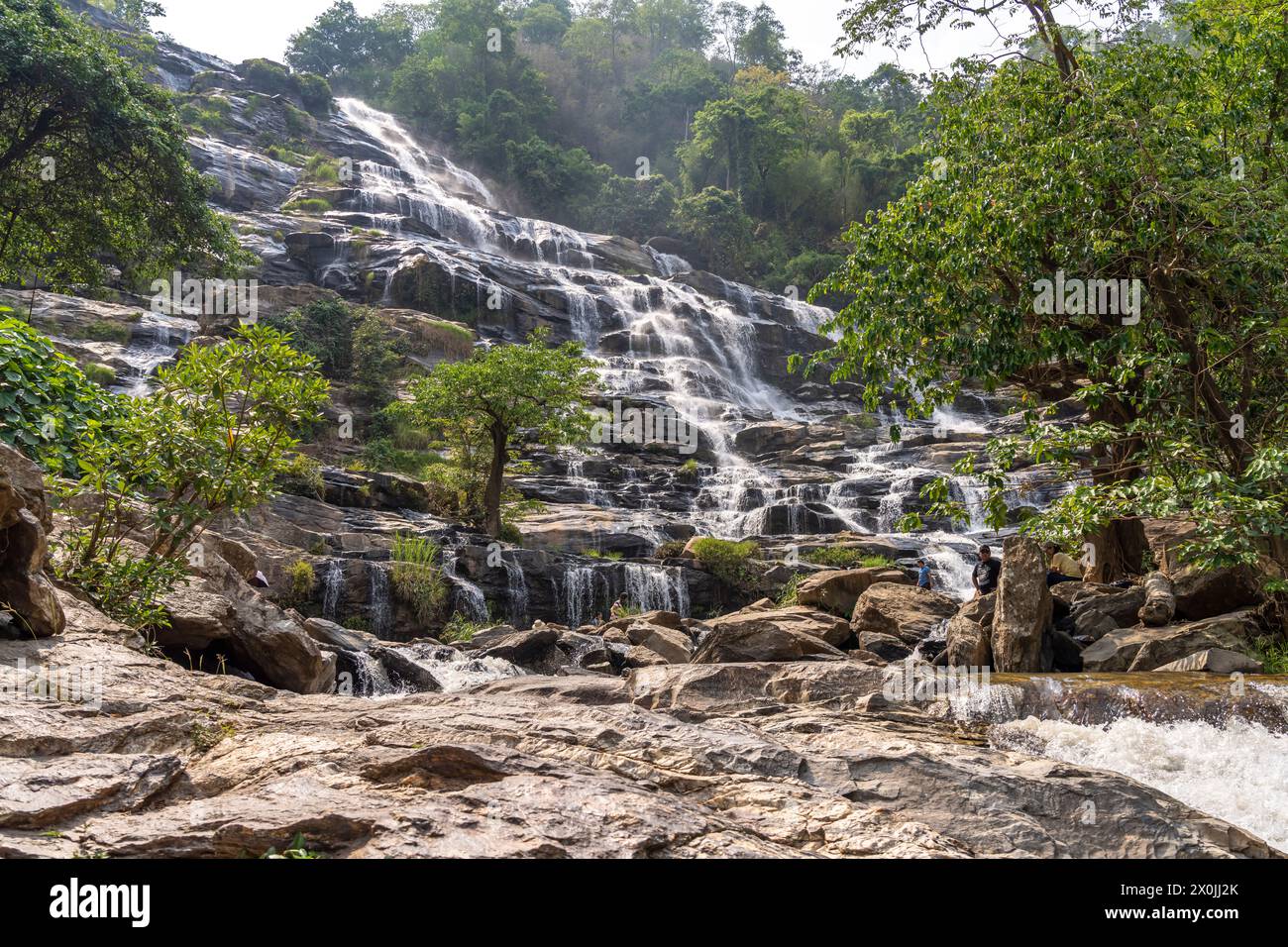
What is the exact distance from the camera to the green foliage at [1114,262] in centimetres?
863

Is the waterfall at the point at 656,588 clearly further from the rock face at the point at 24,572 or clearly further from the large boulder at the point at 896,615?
the rock face at the point at 24,572

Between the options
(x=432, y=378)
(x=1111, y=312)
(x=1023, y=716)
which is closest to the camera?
(x=1023, y=716)

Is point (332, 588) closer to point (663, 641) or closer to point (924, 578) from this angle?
point (663, 641)

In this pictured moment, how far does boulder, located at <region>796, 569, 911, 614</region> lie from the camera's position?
15562 millimetres

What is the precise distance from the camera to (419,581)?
53.2ft

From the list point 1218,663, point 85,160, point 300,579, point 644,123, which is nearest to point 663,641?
point 300,579

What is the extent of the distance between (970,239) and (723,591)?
33.7 ft

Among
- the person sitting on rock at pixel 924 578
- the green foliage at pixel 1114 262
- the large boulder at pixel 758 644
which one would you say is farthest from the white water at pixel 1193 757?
the person sitting on rock at pixel 924 578

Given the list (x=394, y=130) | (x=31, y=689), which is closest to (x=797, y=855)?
(x=31, y=689)

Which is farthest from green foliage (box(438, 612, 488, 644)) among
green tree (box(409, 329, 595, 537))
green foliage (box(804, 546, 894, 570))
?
green foliage (box(804, 546, 894, 570))

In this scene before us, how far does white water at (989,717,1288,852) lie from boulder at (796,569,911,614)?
792cm

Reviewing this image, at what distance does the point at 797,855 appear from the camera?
3.34m

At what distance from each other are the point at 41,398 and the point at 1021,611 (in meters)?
10.6
